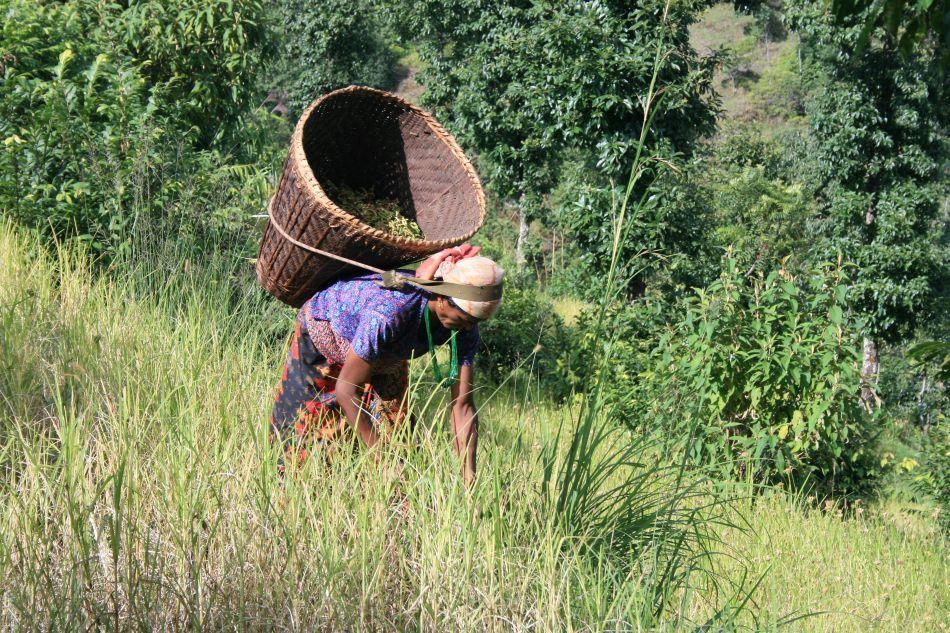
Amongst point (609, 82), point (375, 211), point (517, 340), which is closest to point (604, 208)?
point (609, 82)

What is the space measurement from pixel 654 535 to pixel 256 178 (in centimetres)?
407

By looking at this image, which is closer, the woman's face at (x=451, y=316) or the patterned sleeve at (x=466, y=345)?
the woman's face at (x=451, y=316)

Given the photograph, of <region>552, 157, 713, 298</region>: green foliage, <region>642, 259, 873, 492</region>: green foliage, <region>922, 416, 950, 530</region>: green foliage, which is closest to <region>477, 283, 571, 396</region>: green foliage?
<region>552, 157, 713, 298</region>: green foliage

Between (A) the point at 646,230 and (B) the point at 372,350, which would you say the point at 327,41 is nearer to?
(A) the point at 646,230

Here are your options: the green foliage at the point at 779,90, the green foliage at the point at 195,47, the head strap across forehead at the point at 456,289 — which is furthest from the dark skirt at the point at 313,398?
the green foliage at the point at 779,90

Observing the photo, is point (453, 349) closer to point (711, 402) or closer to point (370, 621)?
point (370, 621)

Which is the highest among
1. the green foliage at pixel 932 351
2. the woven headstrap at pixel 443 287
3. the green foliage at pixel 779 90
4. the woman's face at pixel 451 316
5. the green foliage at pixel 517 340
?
the green foliage at pixel 779 90

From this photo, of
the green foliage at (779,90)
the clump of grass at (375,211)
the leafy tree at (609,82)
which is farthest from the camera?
the green foliage at (779,90)

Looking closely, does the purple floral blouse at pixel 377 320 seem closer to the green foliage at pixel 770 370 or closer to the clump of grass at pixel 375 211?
the clump of grass at pixel 375 211

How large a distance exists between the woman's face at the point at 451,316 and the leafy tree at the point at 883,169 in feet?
47.5

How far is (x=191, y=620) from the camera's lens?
6.53ft

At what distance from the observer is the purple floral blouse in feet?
8.27

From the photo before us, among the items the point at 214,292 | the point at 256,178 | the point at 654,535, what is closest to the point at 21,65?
the point at 256,178

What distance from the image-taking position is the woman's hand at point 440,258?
266cm
